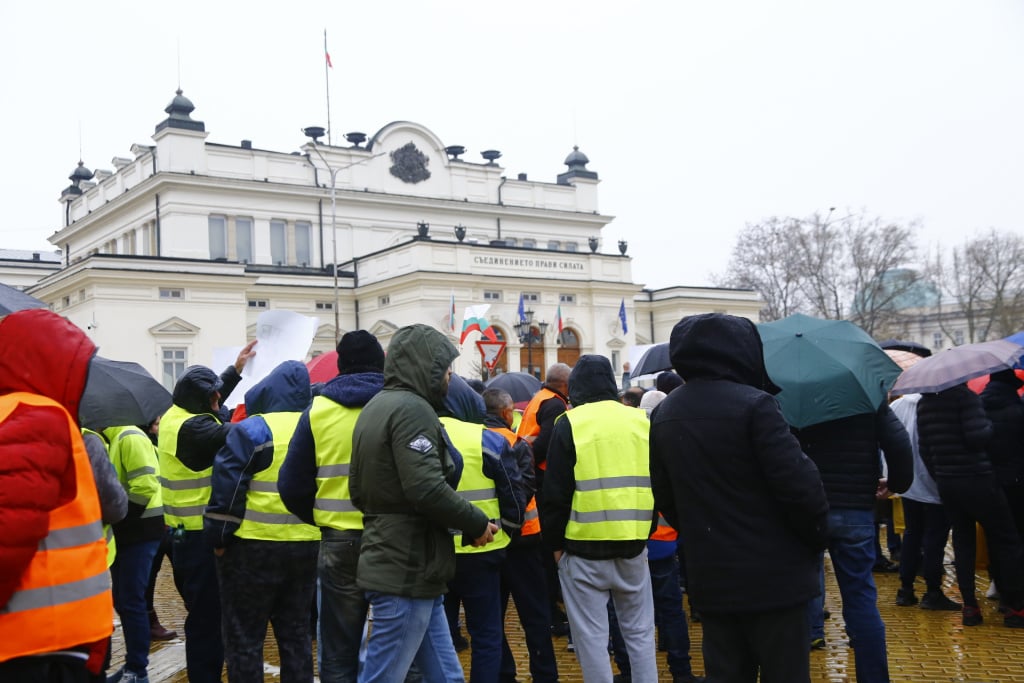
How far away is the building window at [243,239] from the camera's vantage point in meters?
45.6

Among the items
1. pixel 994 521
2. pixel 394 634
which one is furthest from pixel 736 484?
pixel 994 521

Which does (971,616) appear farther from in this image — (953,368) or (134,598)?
(134,598)

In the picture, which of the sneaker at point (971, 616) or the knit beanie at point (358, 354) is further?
the sneaker at point (971, 616)

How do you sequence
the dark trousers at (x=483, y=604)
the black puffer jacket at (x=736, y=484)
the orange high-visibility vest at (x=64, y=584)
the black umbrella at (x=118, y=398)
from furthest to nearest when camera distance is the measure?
the black umbrella at (x=118, y=398) < the dark trousers at (x=483, y=604) < the black puffer jacket at (x=736, y=484) < the orange high-visibility vest at (x=64, y=584)

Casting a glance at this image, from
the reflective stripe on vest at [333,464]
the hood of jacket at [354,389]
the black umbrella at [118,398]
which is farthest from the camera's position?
the black umbrella at [118,398]

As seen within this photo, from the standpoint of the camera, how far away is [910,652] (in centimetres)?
757

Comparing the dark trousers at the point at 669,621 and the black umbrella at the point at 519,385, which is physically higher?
Answer: the black umbrella at the point at 519,385

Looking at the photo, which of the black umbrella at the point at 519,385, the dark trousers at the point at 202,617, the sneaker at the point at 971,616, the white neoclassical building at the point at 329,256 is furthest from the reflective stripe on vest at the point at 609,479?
the white neoclassical building at the point at 329,256

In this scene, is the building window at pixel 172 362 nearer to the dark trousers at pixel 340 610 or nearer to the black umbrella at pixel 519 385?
the black umbrella at pixel 519 385

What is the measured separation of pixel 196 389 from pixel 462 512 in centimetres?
304

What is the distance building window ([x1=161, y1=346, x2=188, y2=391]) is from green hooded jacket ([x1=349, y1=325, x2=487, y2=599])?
34.2 m

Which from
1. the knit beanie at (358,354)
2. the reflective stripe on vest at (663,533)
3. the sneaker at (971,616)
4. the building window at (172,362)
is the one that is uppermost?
the building window at (172,362)

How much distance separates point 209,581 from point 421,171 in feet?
150

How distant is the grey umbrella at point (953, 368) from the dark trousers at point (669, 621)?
2417 millimetres
